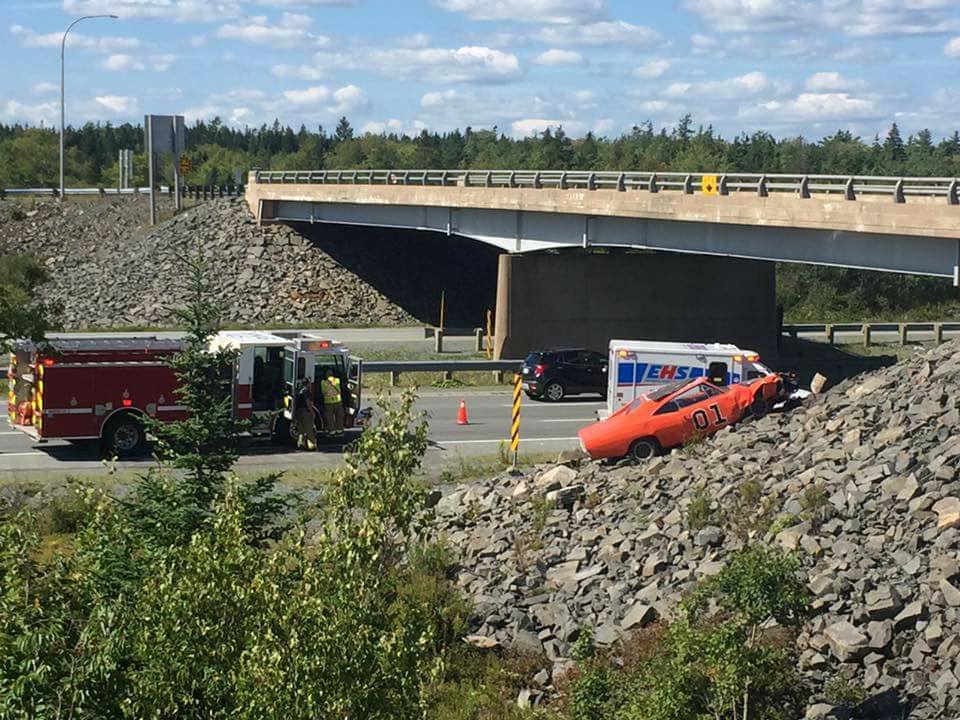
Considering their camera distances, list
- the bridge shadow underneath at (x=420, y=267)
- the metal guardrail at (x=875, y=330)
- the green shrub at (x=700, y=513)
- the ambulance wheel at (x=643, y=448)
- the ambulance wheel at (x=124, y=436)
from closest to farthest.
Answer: the green shrub at (x=700, y=513) → the ambulance wheel at (x=643, y=448) → the ambulance wheel at (x=124, y=436) → the metal guardrail at (x=875, y=330) → the bridge shadow underneath at (x=420, y=267)

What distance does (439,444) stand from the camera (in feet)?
103

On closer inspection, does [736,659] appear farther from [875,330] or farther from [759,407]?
[875,330]

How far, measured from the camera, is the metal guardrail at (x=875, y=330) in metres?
55.4

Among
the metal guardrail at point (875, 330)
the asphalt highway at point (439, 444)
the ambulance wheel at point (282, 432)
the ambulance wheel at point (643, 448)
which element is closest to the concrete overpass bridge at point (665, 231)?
the metal guardrail at point (875, 330)

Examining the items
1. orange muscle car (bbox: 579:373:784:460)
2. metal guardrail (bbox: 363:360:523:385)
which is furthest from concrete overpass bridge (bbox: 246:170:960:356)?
orange muscle car (bbox: 579:373:784:460)

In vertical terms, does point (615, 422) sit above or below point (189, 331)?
below

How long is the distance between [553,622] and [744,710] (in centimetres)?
371

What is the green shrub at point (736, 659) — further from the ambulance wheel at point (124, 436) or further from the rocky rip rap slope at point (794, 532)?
the ambulance wheel at point (124, 436)

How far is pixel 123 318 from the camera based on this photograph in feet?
194

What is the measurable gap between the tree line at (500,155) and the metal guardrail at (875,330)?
37.5 m

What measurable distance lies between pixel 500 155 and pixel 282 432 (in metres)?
115

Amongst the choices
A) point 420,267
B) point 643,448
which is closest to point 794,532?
point 643,448

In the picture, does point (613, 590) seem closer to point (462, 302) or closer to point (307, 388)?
point (307, 388)

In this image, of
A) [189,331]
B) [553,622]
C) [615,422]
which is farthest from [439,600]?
[615,422]
